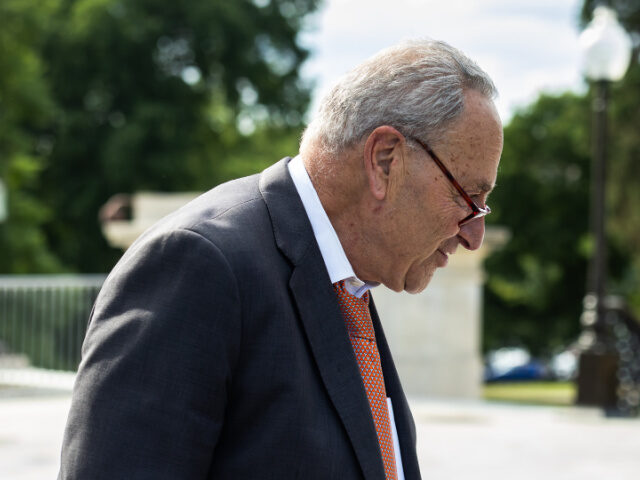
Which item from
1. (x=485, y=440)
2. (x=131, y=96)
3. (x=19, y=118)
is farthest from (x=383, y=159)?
(x=131, y=96)

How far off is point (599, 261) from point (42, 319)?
6.57 metres

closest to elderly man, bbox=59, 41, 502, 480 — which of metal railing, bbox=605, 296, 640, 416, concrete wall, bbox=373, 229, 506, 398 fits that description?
concrete wall, bbox=373, 229, 506, 398

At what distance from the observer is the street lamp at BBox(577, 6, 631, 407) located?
1172cm

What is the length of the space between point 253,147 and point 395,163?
34.7 metres

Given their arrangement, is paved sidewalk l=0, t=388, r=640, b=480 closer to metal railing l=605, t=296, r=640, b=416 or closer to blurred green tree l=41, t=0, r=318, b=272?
metal railing l=605, t=296, r=640, b=416

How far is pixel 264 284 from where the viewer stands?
5.39 ft

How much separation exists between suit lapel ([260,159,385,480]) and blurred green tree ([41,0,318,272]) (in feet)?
91.7

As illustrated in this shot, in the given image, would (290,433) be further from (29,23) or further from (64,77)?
(64,77)

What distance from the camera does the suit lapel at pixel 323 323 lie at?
1674mm

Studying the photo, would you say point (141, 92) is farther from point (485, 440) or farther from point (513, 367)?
point (485, 440)

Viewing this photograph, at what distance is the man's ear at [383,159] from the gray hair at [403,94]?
0.05 ft

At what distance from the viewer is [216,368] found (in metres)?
1.55

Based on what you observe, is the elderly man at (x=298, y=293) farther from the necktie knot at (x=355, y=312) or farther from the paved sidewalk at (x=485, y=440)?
the paved sidewalk at (x=485, y=440)

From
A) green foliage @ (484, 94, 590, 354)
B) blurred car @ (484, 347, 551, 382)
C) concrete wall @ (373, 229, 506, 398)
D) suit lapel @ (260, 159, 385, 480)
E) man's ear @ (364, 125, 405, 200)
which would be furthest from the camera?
blurred car @ (484, 347, 551, 382)
